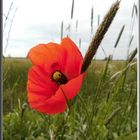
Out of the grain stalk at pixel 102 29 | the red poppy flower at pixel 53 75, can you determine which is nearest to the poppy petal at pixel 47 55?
the red poppy flower at pixel 53 75

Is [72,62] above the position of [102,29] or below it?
below

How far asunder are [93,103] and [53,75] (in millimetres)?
149

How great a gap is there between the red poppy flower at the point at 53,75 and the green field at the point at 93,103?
0.15 ft

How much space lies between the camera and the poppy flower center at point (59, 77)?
134cm

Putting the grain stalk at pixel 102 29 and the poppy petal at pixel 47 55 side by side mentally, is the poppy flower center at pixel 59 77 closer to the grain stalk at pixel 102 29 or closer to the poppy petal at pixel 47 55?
the poppy petal at pixel 47 55

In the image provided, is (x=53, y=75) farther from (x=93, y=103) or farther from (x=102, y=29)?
(x=102, y=29)

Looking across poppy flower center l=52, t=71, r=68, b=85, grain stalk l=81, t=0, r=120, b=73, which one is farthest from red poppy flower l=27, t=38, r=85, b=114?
grain stalk l=81, t=0, r=120, b=73

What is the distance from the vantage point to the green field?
142 centimetres

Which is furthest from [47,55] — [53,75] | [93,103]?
[93,103]

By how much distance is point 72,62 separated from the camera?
1.34 meters

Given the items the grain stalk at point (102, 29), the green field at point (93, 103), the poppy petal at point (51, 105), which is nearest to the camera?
the grain stalk at point (102, 29)

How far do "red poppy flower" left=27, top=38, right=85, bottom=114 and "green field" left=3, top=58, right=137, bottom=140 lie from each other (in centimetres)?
5

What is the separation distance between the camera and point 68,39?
1403mm

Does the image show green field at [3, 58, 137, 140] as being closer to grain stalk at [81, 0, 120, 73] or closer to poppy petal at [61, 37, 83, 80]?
poppy petal at [61, 37, 83, 80]
